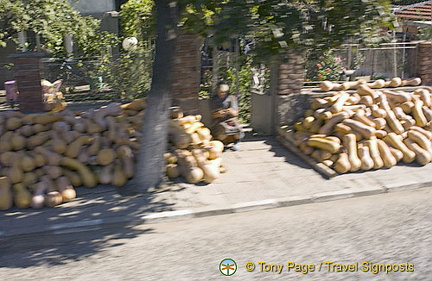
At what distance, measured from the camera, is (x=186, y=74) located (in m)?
9.48

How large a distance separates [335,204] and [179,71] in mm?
3798

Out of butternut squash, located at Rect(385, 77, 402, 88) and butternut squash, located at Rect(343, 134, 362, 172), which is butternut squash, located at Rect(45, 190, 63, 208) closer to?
butternut squash, located at Rect(343, 134, 362, 172)

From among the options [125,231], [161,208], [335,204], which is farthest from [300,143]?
[125,231]

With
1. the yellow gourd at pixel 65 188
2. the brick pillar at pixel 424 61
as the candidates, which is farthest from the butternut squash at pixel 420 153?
the yellow gourd at pixel 65 188

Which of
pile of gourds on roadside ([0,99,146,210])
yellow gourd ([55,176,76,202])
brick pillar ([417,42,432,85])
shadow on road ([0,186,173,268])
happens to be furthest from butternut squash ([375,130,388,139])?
yellow gourd ([55,176,76,202])

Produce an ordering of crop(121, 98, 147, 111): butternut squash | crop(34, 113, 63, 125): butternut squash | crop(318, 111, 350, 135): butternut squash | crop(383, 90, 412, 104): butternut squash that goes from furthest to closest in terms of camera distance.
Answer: crop(383, 90, 412, 104): butternut squash
crop(318, 111, 350, 135): butternut squash
crop(121, 98, 147, 111): butternut squash
crop(34, 113, 63, 125): butternut squash

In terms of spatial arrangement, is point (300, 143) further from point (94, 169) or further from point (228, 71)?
point (94, 169)

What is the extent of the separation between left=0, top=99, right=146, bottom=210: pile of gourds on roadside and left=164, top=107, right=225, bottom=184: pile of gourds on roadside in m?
0.61

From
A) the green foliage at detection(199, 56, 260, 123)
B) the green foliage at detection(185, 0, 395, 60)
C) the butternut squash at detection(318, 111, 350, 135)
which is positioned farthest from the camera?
the green foliage at detection(199, 56, 260, 123)

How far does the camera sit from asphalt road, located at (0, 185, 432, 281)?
210 inches

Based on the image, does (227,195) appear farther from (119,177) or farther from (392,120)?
(392,120)

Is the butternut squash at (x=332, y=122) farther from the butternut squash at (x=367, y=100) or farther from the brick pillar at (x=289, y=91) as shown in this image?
the brick pillar at (x=289, y=91)

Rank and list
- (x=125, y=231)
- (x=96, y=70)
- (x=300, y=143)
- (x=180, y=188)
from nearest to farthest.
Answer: (x=125, y=231) → (x=180, y=188) → (x=300, y=143) → (x=96, y=70)

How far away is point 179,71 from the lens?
9.41 metres
